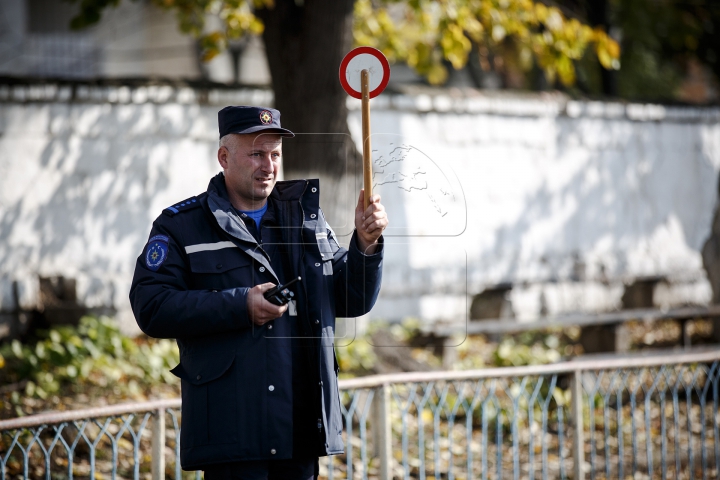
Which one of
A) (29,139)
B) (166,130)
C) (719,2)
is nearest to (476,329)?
(166,130)

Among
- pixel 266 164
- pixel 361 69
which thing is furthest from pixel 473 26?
pixel 266 164

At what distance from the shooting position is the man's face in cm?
328

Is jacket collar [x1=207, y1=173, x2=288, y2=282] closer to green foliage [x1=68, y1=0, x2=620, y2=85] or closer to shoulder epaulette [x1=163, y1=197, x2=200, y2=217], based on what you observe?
shoulder epaulette [x1=163, y1=197, x2=200, y2=217]

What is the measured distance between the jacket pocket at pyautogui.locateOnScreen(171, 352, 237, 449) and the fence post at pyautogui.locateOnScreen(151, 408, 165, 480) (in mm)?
1119

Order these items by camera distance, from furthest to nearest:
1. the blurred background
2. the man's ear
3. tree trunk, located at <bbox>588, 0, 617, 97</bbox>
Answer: tree trunk, located at <bbox>588, 0, 617, 97</bbox>, the blurred background, the man's ear

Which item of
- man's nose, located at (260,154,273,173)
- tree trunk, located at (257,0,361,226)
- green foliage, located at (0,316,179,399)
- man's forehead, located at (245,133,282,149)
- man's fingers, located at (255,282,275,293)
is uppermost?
tree trunk, located at (257,0,361,226)

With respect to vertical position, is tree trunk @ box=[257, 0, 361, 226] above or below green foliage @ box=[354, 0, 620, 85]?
below

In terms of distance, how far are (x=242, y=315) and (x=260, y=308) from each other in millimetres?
69

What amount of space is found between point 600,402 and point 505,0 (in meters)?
3.80

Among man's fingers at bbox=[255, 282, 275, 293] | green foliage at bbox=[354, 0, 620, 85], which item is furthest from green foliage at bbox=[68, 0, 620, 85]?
man's fingers at bbox=[255, 282, 275, 293]

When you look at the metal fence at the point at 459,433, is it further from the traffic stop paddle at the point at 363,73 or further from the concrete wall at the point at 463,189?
the traffic stop paddle at the point at 363,73

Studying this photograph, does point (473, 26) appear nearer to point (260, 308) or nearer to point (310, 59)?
point (310, 59)

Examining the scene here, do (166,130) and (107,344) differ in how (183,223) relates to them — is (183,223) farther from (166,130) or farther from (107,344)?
(166,130)

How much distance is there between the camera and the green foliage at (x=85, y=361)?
664 centimetres
